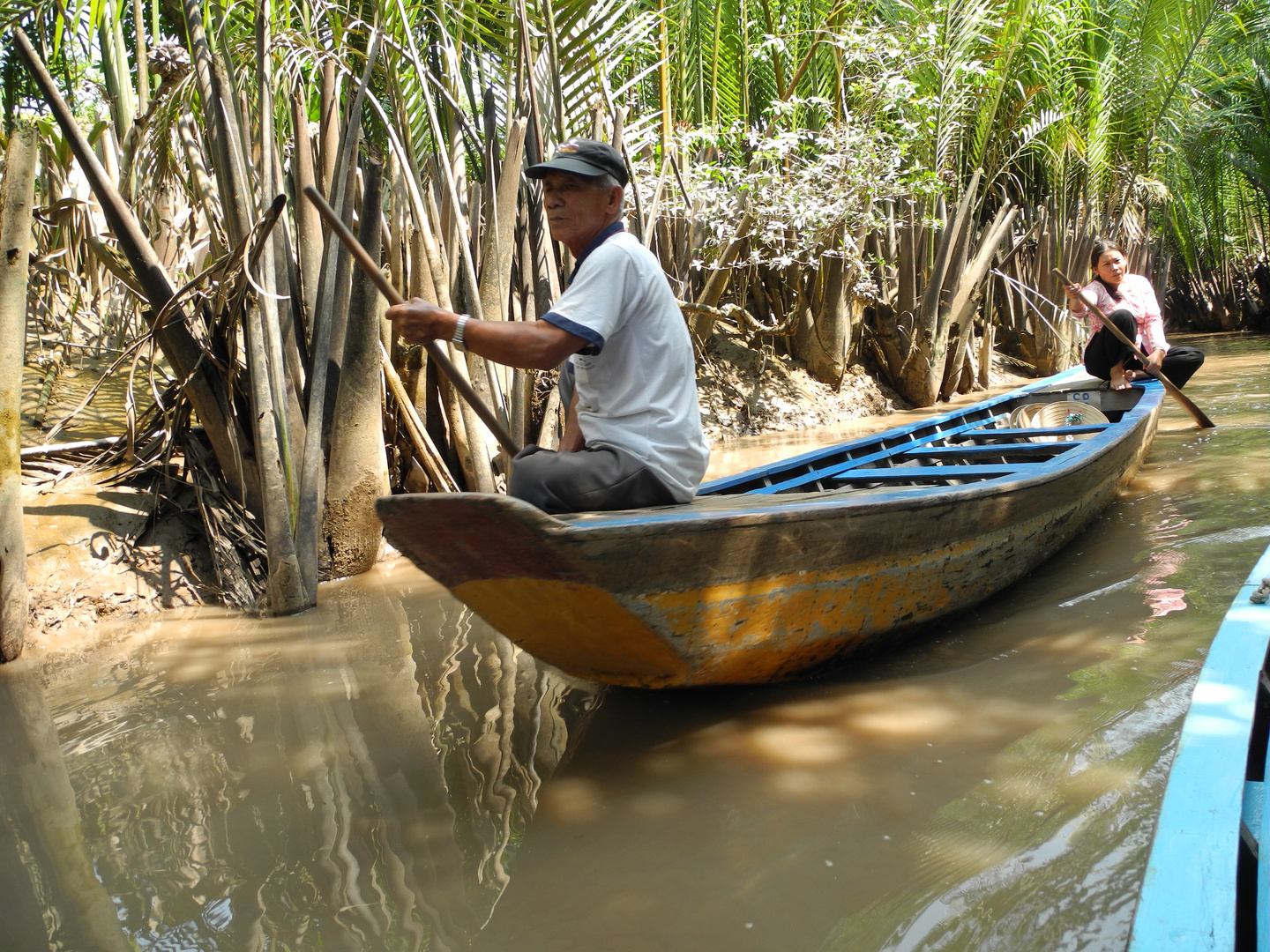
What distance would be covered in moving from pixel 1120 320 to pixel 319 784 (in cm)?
574

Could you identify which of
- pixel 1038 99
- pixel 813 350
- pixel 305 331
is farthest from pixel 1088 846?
pixel 1038 99

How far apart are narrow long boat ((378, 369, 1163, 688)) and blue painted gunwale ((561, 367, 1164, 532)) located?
12mm

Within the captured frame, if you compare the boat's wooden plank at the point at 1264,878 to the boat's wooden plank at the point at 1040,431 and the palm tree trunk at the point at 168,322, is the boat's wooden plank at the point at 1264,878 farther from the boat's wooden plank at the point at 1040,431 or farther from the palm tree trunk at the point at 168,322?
the palm tree trunk at the point at 168,322

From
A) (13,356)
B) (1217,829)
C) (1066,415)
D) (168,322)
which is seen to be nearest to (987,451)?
(1066,415)

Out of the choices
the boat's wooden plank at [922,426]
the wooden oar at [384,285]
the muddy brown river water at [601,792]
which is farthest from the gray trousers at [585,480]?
the boat's wooden plank at [922,426]

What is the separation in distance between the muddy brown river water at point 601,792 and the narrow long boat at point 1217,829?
0.28 metres

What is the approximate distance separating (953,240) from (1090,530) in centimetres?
548

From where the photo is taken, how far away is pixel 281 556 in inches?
141

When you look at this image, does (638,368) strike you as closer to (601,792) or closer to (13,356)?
(601,792)

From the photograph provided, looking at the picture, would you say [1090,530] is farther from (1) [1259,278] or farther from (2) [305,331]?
(1) [1259,278]

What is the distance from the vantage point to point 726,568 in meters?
2.20

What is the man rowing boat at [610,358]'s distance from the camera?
224 centimetres

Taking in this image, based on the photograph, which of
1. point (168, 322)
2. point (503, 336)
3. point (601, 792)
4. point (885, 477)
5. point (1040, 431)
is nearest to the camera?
point (601, 792)

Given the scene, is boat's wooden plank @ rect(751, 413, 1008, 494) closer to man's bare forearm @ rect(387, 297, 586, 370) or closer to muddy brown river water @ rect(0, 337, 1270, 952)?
muddy brown river water @ rect(0, 337, 1270, 952)
